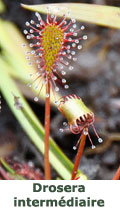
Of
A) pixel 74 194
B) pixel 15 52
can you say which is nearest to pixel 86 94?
pixel 15 52

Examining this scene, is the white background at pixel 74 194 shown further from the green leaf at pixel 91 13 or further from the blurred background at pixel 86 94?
the green leaf at pixel 91 13

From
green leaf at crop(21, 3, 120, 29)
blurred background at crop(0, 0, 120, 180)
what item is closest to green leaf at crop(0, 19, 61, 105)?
blurred background at crop(0, 0, 120, 180)

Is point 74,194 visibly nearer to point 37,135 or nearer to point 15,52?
point 37,135

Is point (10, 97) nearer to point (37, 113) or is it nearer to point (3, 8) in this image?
point (37, 113)

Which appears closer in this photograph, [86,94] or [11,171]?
[11,171]

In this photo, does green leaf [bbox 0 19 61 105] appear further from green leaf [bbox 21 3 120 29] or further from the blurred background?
green leaf [bbox 21 3 120 29]

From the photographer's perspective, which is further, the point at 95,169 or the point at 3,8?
the point at 3,8

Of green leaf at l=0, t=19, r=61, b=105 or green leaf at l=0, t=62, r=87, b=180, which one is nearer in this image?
green leaf at l=0, t=62, r=87, b=180

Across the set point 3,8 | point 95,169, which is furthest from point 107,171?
point 3,8
